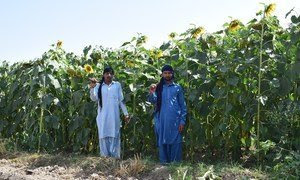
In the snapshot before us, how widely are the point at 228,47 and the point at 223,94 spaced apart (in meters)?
0.53

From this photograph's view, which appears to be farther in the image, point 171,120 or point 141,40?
point 141,40

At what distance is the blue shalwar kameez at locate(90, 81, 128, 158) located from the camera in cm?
594

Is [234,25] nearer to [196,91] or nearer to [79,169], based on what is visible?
[196,91]

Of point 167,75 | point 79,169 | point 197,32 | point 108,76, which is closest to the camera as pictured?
point 79,169

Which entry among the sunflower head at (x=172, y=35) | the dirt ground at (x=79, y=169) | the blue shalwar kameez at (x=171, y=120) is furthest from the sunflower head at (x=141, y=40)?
the dirt ground at (x=79, y=169)

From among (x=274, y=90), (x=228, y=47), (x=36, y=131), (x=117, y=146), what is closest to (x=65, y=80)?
(x=36, y=131)

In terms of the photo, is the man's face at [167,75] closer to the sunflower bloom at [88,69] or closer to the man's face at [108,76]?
the man's face at [108,76]

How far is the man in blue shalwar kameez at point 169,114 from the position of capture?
18.1ft

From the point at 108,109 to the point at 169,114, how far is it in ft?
2.66

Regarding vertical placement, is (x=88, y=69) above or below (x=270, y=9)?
below

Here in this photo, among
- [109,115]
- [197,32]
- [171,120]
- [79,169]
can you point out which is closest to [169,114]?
[171,120]

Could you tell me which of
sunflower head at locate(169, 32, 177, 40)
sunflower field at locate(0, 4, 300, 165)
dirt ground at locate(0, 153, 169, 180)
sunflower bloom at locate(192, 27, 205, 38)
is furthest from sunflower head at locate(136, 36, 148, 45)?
dirt ground at locate(0, 153, 169, 180)

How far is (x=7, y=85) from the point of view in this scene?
760 centimetres

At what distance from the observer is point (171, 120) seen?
5.55 metres
